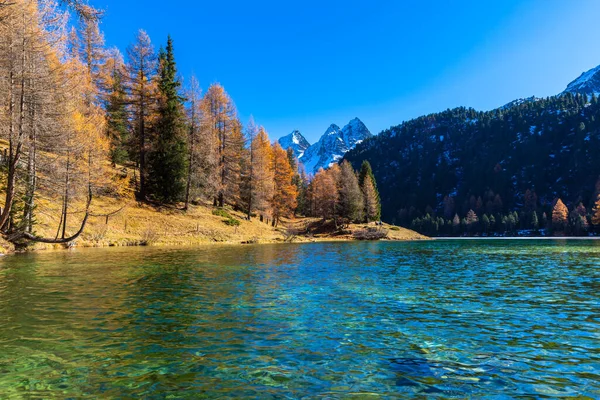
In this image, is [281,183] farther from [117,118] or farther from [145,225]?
[145,225]

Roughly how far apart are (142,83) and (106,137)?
7.94m

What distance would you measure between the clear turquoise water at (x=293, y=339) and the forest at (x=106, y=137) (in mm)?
6733

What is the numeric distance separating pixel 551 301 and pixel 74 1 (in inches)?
610

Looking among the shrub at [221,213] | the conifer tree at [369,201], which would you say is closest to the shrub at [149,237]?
the shrub at [221,213]

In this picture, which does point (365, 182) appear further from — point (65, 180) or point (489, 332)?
point (489, 332)

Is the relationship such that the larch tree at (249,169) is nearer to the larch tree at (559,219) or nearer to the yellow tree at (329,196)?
the yellow tree at (329,196)

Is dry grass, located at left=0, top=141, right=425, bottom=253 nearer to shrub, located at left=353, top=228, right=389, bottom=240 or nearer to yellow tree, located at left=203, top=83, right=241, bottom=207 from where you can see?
yellow tree, located at left=203, top=83, right=241, bottom=207

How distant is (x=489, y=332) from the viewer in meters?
7.43

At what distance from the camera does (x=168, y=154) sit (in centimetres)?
4103

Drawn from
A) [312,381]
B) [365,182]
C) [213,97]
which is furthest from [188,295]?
[365,182]

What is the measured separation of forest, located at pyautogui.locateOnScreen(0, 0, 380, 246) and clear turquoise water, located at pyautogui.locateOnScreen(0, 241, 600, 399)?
673cm

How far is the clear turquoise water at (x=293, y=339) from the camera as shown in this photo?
193 inches

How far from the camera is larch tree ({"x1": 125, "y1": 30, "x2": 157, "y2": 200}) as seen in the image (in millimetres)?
41344

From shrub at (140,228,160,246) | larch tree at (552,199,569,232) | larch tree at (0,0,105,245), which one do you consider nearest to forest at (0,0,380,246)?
larch tree at (0,0,105,245)
